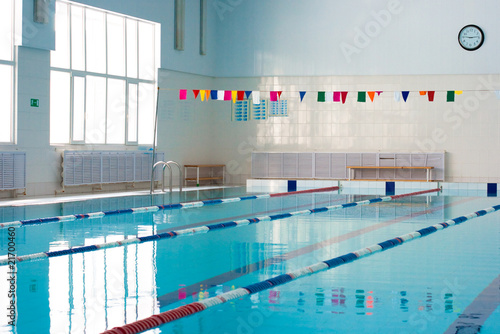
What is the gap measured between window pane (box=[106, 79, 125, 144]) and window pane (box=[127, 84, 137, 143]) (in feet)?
0.74

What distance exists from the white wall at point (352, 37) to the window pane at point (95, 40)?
3.90 metres

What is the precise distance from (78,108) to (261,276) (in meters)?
9.86

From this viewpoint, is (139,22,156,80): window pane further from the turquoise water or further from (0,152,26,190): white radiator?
the turquoise water

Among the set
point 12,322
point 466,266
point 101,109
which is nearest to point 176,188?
point 101,109

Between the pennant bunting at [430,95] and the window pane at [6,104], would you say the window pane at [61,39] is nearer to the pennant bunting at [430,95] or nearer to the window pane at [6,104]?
the window pane at [6,104]

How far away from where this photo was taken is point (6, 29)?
11883mm

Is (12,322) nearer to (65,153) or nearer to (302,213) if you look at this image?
(302,213)

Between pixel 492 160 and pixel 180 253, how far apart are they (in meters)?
11.5

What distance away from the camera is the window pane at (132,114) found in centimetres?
1516

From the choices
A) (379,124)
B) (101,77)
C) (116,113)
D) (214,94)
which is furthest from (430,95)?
(101,77)

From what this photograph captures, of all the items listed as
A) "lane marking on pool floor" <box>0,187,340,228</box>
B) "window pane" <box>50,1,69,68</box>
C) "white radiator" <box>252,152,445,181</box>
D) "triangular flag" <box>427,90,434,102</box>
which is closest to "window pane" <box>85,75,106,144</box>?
"window pane" <box>50,1,69,68</box>

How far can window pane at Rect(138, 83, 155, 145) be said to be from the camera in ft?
50.9

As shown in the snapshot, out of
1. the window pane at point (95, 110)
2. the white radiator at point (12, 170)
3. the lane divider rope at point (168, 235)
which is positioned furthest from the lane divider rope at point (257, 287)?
the window pane at point (95, 110)

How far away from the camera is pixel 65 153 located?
13102 mm
